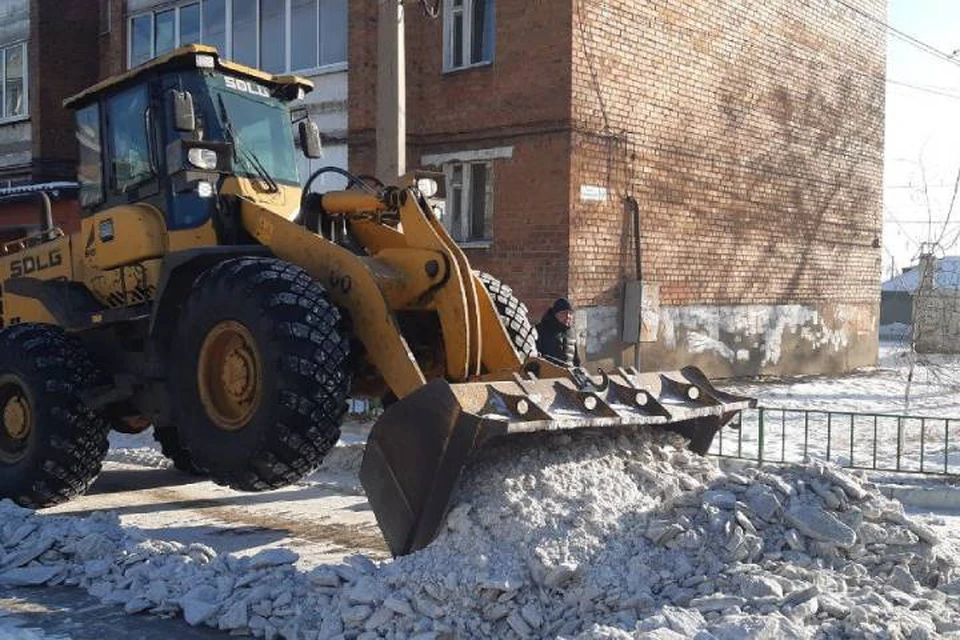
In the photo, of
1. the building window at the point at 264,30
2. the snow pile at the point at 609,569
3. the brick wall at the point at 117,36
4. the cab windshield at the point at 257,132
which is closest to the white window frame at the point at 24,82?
the brick wall at the point at 117,36

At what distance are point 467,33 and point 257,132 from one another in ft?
23.9

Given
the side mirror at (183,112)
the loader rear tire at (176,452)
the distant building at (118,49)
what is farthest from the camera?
the distant building at (118,49)

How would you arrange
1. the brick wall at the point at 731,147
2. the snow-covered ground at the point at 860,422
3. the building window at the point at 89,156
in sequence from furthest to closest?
the brick wall at the point at 731,147 < the snow-covered ground at the point at 860,422 < the building window at the point at 89,156

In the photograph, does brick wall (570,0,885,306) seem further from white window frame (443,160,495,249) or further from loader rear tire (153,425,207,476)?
loader rear tire (153,425,207,476)

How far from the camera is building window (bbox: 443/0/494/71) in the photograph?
13.7m

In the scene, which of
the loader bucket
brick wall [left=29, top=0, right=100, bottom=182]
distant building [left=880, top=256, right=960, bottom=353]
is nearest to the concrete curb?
the loader bucket

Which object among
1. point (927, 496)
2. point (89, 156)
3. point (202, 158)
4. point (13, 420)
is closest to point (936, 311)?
point (927, 496)

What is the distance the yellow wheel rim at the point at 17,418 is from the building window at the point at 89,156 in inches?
61.8

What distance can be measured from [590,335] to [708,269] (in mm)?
2937

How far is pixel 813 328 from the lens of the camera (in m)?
17.5

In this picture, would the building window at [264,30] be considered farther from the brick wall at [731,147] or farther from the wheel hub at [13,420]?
the wheel hub at [13,420]

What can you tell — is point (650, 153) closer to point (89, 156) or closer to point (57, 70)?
point (89, 156)

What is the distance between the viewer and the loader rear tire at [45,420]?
6941 mm

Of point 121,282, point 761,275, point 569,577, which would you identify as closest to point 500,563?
point 569,577
